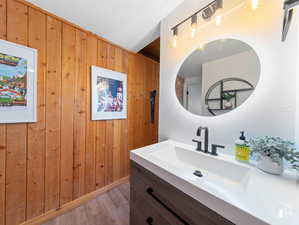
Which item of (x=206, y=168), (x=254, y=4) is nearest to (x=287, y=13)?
(x=254, y=4)

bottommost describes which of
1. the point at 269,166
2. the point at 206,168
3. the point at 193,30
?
the point at 206,168

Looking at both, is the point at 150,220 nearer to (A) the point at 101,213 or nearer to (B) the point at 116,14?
(A) the point at 101,213

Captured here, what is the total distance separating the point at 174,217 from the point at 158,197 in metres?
0.13

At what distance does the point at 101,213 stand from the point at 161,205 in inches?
43.0

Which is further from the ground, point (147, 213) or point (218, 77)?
point (218, 77)

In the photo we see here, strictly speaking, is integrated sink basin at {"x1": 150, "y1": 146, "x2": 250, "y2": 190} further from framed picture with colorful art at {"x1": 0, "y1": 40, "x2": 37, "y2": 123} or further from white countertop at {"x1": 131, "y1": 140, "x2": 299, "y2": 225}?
framed picture with colorful art at {"x1": 0, "y1": 40, "x2": 37, "y2": 123}

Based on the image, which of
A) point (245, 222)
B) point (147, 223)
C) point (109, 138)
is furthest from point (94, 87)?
point (245, 222)

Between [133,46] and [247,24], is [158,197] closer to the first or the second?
[247,24]

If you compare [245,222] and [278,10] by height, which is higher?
[278,10]

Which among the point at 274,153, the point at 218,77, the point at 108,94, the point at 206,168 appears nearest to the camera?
the point at 274,153

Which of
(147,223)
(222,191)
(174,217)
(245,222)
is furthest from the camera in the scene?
(147,223)

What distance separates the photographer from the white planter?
61cm

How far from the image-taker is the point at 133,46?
1.84 m

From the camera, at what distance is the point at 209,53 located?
1.00m
